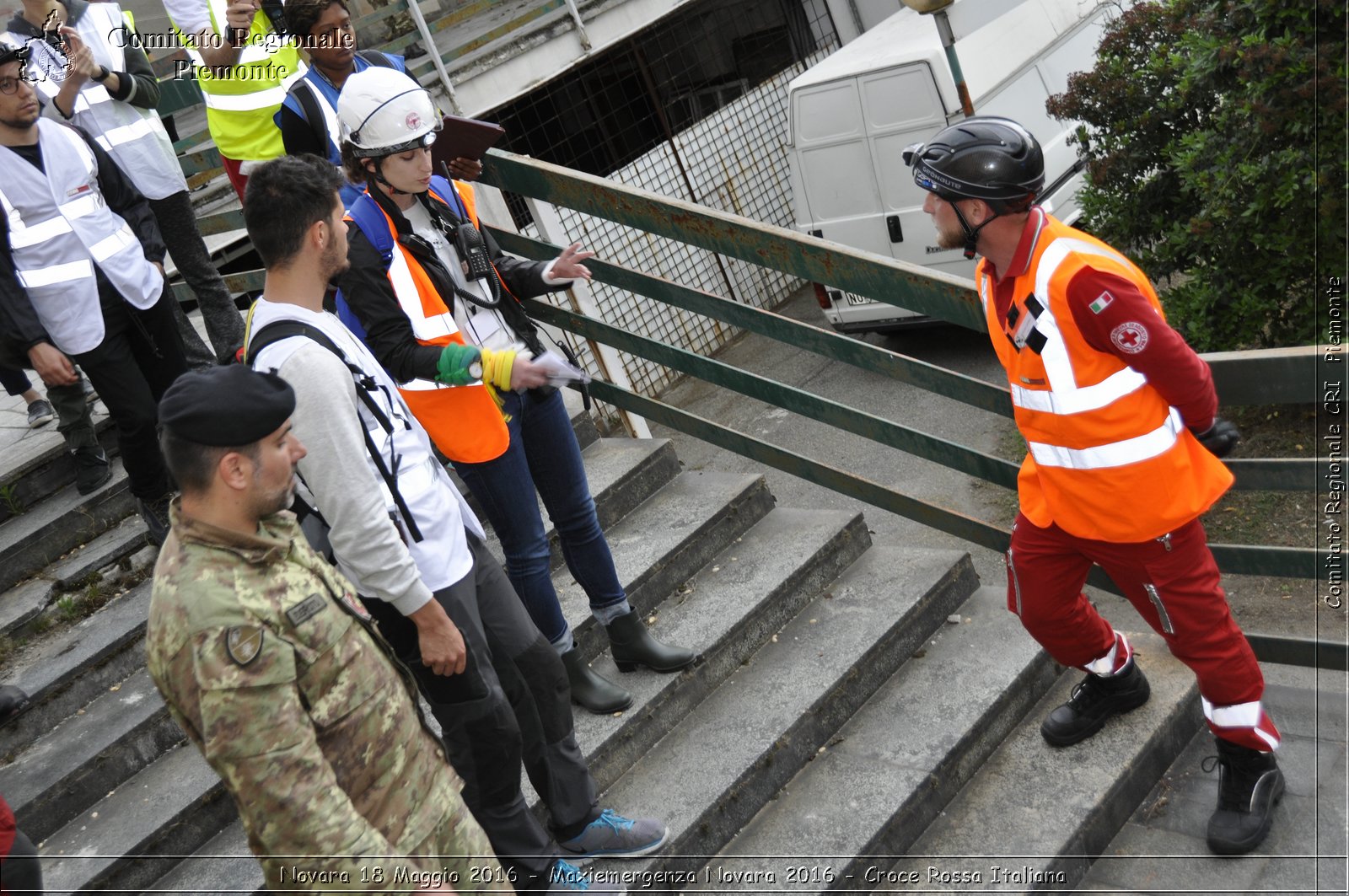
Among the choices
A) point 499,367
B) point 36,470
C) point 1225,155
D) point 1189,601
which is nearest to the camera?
point 1189,601

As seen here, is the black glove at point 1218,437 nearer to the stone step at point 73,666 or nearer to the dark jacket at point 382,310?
the dark jacket at point 382,310

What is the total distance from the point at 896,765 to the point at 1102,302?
1.46 metres

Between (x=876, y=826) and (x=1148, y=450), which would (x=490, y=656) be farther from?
(x=1148, y=450)

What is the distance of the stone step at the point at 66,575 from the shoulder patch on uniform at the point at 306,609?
2.55 metres

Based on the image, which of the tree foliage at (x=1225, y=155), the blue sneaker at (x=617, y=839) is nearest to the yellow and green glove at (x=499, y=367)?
the blue sneaker at (x=617, y=839)

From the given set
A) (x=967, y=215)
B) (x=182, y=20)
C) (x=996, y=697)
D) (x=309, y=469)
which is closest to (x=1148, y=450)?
(x=967, y=215)

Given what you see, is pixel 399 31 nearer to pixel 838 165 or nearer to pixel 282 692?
pixel 838 165

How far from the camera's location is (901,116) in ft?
30.5

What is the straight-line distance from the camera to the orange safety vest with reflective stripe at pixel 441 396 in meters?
3.32

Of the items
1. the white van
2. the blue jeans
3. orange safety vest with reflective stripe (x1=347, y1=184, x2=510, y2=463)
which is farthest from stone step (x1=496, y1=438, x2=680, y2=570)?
the white van

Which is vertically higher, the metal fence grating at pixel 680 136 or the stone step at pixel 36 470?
the stone step at pixel 36 470

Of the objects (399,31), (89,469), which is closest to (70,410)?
(89,469)

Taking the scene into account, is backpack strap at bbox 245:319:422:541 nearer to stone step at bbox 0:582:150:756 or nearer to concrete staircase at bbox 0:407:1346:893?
concrete staircase at bbox 0:407:1346:893

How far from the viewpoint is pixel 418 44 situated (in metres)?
9.46
